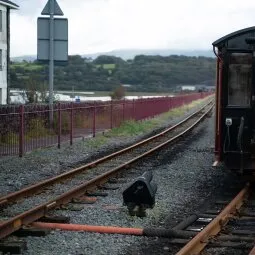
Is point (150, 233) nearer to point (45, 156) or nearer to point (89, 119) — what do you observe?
point (45, 156)

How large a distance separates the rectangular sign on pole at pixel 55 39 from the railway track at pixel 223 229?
13.3m

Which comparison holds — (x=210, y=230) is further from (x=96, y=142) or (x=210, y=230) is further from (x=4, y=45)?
(x=4, y=45)

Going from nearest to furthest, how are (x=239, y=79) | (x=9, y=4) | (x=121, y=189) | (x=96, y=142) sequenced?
(x=239, y=79) < (x=121, y=189) < (x=96, y=142) < (x=9, y=4)

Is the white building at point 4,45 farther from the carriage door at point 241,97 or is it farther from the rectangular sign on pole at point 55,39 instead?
the carriage door at point 241,97

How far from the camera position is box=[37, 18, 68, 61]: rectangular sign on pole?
22.5m

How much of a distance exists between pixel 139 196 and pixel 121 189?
9.37 feet

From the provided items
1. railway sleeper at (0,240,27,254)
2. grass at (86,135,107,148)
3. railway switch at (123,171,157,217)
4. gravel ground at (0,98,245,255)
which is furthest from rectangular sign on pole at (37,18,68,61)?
railway sleeper at (0,240,27,254)

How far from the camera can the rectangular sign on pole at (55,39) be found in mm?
22484

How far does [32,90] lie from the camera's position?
32.0m

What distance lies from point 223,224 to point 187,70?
488ft

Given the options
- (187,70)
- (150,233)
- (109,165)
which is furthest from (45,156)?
(187,70)

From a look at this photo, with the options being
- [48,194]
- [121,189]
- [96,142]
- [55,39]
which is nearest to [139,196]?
[48,194]

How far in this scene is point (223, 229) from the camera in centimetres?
846

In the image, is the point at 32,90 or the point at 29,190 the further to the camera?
the point at 32,90
